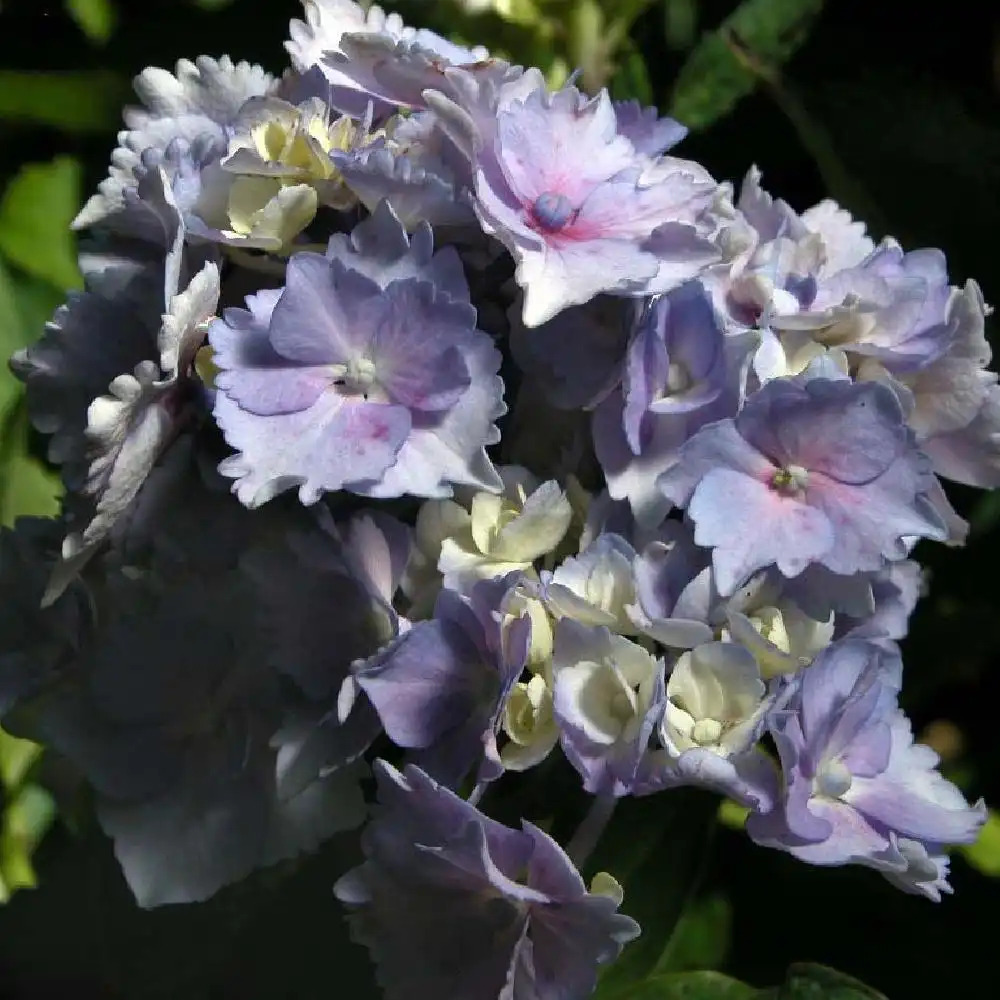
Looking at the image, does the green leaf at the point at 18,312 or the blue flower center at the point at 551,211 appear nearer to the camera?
the blue flower center at the point at 551,211

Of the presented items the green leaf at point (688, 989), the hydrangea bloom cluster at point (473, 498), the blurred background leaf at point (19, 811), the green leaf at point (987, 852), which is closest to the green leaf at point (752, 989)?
the green leaf at point (688, 989)

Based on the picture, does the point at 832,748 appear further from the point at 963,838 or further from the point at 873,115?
the point at 873,115

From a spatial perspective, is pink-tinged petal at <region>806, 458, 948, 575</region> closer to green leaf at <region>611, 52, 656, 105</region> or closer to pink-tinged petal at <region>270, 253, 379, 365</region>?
pink-tinged petal at <region>270, 253, 379, 365</region>

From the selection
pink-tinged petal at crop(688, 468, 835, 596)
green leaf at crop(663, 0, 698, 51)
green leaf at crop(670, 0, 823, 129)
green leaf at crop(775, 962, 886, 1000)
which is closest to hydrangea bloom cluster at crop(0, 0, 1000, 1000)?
pink-tinged petal at crop(688, 468, 835, 596)

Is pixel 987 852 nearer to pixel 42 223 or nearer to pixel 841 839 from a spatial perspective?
pixel 841 839

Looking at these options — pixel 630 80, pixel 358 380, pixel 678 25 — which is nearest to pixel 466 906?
pixel 358 380

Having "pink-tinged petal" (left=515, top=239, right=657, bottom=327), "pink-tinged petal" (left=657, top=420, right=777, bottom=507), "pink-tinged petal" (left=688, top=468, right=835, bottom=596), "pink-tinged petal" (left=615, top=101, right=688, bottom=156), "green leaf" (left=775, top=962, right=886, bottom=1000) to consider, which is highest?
"pink-tinged petal" (left=615, top=101, right=688, bottom=156)

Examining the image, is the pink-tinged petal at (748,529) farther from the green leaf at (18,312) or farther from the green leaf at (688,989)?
the green leaf at (18,312)
